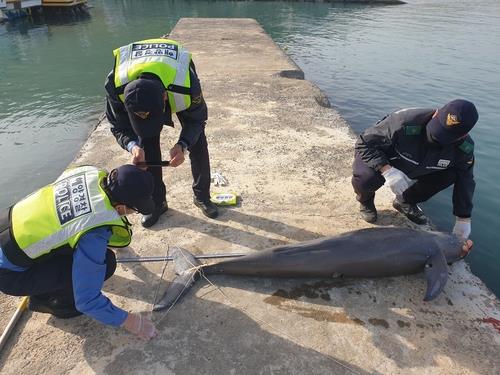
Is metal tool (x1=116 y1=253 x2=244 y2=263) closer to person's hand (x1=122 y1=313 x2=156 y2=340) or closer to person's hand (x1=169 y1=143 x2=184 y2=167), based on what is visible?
person's hand (x1=122 y1=313 x2=156 y2=340)

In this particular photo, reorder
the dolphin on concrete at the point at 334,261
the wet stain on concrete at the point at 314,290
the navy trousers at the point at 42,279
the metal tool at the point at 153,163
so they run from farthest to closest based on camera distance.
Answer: the metal tool at the point at 153,163, the dolphin on concrete at the point at 334,261, the wet stain on concrete at the point at 314,290, the navy trousers at the point at 42,279

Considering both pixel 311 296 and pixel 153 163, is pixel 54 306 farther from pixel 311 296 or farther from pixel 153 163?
pixel 311 296

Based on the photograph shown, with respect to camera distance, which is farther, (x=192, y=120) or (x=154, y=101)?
(x=192, y=120)

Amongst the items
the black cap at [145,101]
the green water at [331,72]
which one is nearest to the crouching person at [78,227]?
the black cap at [145,101]

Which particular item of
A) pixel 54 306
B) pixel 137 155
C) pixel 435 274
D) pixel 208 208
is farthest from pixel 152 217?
pixel 435 274

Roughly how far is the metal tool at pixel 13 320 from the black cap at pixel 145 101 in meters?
1.84

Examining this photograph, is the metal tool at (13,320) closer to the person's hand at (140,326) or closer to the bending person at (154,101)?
the person's hand at (140,326)

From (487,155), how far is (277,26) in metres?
20.6

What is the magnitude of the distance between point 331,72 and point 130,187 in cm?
1354

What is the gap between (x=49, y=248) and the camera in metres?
2.57

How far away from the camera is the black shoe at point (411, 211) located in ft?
14.8

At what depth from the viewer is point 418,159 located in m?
4.13

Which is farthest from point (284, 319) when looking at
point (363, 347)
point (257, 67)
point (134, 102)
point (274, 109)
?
point (257, 67)

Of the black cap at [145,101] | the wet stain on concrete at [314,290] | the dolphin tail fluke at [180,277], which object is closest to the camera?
the black cap at [145,101]
